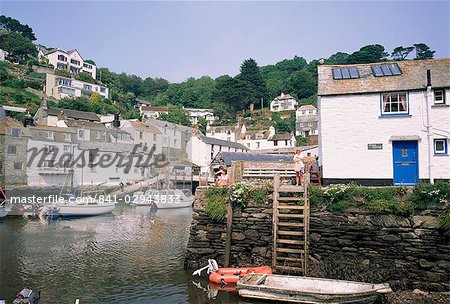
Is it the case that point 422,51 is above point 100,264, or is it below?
above

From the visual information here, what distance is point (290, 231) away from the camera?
13.9m

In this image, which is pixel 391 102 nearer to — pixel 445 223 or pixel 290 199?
pixel 445 223

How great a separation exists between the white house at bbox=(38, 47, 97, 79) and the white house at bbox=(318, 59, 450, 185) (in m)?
111

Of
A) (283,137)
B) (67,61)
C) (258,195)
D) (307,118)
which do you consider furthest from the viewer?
(67,61)

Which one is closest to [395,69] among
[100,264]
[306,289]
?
[306,289]

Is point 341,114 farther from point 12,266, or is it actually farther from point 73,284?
point 12,266

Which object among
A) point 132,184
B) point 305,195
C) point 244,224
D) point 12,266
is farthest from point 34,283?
point 132,184

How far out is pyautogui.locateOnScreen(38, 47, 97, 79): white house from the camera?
11009 cm

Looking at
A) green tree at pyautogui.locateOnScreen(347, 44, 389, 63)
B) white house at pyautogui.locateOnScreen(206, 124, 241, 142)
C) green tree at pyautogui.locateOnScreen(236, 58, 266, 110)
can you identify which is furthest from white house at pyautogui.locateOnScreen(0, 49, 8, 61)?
green tree at pyautogui.locateOnScreen(347, 44, 389, 63)

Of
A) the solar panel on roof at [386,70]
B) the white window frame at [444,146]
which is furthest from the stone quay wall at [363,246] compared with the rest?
the solar panel on roof at [386,70]

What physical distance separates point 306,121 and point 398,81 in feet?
248

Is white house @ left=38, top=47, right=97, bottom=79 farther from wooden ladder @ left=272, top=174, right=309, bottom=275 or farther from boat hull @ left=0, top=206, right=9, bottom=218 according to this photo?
wooden ladder @ left=272, top=174, right=309, bottom=275

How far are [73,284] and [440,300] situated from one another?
47.6 feet

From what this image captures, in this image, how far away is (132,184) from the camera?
55594 millimetres
